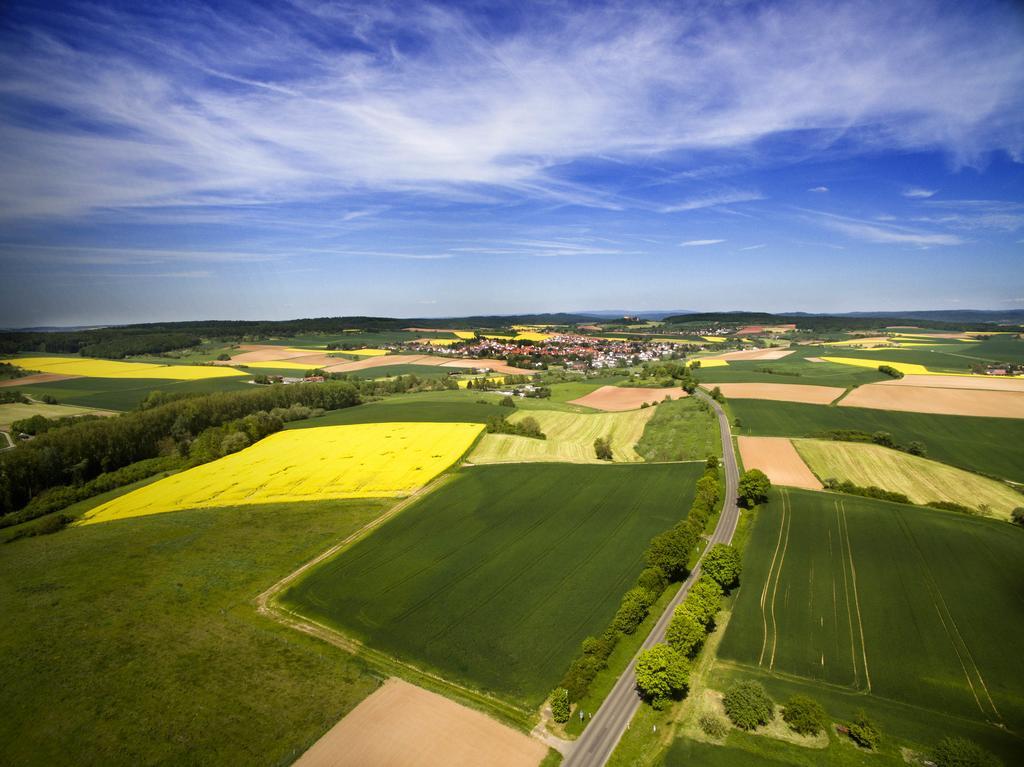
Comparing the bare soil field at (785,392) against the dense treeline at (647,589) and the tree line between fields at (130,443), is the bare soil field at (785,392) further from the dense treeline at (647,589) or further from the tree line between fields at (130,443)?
the tree line between fields at (130,443)

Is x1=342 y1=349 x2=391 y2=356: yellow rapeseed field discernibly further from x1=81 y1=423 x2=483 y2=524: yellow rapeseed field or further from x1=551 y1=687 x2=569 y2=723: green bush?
x1=551 y1=687 x2=569 y2=723: green bush

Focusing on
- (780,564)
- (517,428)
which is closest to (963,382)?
(780,564)

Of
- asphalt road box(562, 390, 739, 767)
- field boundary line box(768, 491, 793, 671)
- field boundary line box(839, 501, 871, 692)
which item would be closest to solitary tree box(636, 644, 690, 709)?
asphalt road box(562, 390, 739, 767)

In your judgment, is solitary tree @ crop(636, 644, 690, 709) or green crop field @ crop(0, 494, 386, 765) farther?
solitary tree @ crop(636, 644, 690, 709)

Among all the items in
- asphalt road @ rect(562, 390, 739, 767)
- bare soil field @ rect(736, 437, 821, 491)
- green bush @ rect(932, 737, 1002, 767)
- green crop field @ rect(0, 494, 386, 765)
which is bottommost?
asphalt road @ rect(562, 390, 739, 767)

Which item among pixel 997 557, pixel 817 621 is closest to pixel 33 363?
pixel 817 621

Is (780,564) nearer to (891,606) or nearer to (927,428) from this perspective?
(891,606)
